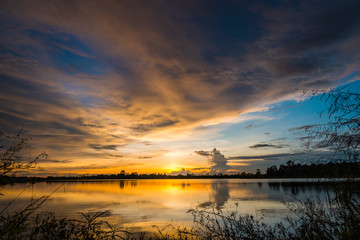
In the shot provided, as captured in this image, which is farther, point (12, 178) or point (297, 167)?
point (297, 167)

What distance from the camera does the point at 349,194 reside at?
5.69m

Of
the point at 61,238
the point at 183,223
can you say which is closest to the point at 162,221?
the point at 183,223

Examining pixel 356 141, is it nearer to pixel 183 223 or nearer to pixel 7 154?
pixel 7 154

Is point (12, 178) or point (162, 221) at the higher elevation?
point (12, 178)

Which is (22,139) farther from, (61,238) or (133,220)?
(133,220)

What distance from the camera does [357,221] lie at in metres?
4.98

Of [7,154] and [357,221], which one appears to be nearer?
[357,221]

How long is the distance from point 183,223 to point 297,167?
39.4 feet

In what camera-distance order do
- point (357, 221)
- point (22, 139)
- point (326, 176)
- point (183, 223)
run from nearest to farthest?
point (357, 221), point (22, 139), point (326, 176), point (183, 223)

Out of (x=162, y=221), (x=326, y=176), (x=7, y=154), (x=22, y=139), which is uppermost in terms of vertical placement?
(x=22, y=139)

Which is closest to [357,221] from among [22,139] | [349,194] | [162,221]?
[349,194]

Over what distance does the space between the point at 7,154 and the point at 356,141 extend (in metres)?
8.38

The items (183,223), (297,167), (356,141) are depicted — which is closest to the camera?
(356,141)

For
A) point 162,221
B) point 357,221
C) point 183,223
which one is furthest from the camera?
point 162,221
